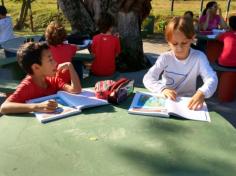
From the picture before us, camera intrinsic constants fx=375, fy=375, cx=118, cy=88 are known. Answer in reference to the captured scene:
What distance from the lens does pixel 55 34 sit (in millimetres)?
4035

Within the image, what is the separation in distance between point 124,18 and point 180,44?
3.85 metres

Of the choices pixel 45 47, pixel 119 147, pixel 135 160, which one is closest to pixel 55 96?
pixel 45 47

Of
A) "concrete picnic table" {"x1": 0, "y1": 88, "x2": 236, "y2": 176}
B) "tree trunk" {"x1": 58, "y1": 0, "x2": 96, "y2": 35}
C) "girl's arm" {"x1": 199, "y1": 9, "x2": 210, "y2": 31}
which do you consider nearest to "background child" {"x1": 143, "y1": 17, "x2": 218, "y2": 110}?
"concrete picnic table" {"x1": 0, "y1": 88, "x2": 236, "y2": 176}

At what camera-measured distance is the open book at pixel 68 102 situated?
7.27 feet

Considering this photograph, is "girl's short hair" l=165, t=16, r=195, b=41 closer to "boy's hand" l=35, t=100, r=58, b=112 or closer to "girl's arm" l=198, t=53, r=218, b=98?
"girl's arm" l=198, t=53, r=218, b=98

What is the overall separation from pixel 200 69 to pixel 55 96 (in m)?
1.07

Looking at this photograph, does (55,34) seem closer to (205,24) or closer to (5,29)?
(5,29)

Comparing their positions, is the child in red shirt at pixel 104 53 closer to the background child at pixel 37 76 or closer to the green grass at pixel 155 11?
the background child at pixel 37 76

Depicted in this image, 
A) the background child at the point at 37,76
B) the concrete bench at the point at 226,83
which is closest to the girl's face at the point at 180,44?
the background child at the point at 37,76

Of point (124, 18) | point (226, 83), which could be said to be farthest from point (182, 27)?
point (124, 18)

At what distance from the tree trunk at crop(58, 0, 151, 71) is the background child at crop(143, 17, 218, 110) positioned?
3561 millimetres

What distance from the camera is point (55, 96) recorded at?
252 centimetres

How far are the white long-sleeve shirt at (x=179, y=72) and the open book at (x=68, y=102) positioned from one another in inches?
17.7

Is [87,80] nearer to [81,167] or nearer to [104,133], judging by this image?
[104,133]
